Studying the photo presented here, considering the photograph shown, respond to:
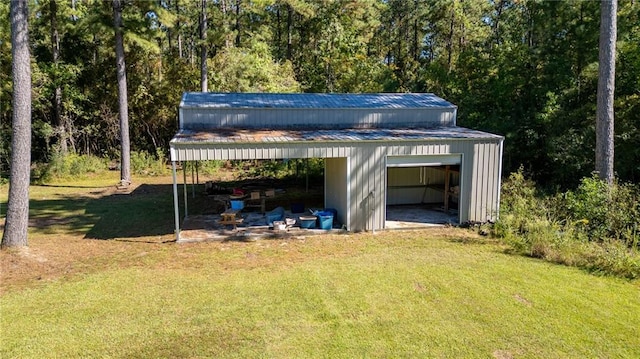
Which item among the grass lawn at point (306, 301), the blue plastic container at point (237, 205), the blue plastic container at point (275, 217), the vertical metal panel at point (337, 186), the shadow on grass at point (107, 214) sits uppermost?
the vertical metal panel at point (337, 186)

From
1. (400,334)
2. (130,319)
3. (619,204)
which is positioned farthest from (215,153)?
(619,204)

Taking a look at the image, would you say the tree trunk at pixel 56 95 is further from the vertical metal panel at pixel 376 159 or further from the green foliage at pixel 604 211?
the green foliage at pixel 604 211

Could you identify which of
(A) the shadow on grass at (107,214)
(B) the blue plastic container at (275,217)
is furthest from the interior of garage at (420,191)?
(A) the shadow on grass at (107,214)

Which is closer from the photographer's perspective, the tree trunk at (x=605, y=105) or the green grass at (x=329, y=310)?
the green grass at (x=329, y=310)

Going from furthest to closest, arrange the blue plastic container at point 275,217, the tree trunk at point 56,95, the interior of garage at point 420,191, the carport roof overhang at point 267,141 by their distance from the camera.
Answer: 1. the tree trunk at point 56,95
2. the interior of garage at point 420,191
3. the blue plastic container at point 275,217
4. the carport roof overhang at point 267,141

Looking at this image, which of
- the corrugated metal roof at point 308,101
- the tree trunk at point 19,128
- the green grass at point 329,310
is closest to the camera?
the green grass at point 329,310

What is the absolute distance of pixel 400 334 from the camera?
5551 millimetres

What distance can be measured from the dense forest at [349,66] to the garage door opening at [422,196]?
13.3 ft

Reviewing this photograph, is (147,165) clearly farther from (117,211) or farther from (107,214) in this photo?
(107,214)

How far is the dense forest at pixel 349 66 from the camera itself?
15.5m

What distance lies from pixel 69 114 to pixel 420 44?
25998mm

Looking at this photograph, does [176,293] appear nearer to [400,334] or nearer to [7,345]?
[7,345]

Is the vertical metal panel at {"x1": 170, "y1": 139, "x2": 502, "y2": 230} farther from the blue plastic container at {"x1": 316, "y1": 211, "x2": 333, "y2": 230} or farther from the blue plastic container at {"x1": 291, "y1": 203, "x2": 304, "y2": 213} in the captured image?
the blue plastic container at {"x1": 291, "y1": 203, "x2": 304, "y2": 213}

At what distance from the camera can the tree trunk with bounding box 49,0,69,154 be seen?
20.8 metres
